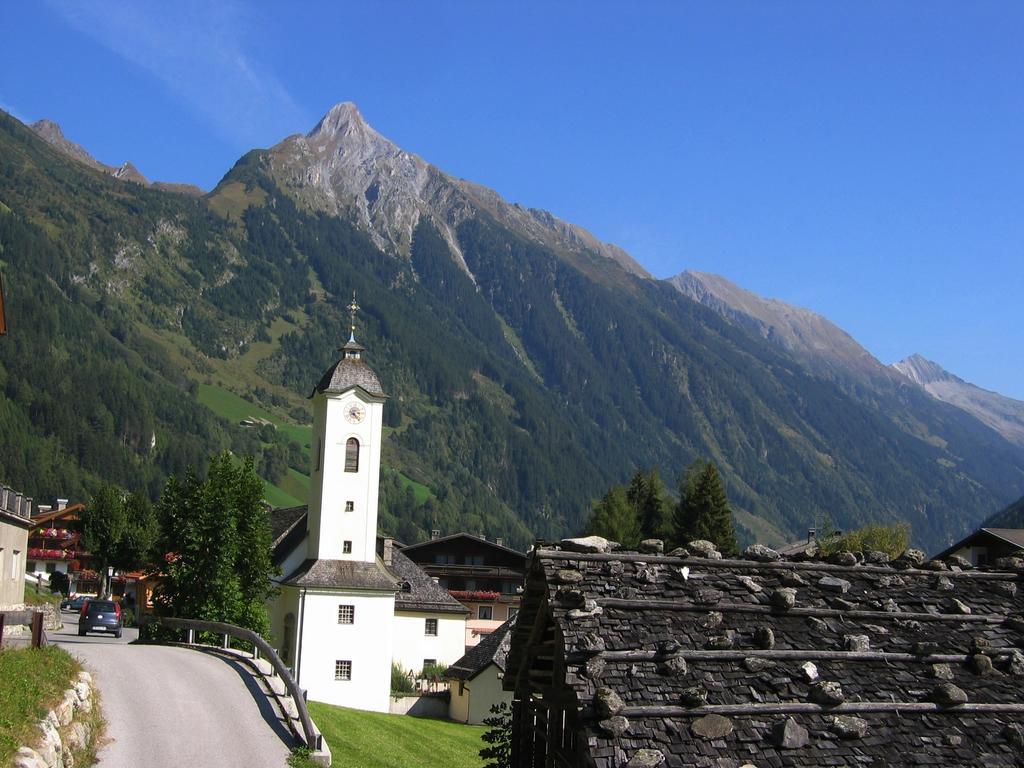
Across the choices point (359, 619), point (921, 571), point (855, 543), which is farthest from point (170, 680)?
point (855, 543)

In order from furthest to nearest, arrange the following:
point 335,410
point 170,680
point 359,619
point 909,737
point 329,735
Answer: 1. point 335,410
2. point 359,619
3. point 329,735
4. point 170,680
5. point 909,737

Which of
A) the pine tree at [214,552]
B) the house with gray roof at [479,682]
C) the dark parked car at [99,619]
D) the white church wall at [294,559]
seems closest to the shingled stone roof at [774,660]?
the pine tree at [214,552]

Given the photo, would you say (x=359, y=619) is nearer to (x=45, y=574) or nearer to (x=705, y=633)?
(x=705, y=633)

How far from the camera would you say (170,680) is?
30703 millimetres

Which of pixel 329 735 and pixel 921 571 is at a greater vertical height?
pixel 921 571

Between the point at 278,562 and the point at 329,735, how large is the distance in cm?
3898

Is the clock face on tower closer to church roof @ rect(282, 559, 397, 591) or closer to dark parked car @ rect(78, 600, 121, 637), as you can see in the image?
church roof @ rect(282, 559, 397, 591)

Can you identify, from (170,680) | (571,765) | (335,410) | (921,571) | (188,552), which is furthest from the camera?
(335,410)

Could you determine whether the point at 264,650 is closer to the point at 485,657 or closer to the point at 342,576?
the point at 485,657

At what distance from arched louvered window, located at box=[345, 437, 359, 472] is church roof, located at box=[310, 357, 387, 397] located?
10.5 ft

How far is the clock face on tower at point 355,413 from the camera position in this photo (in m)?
71.7

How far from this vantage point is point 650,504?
110 meters

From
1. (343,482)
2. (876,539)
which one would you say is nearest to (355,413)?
(343,482)

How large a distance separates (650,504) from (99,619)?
67.4 metres
